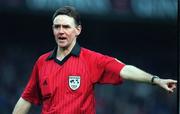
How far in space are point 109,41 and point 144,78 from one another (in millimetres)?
7214

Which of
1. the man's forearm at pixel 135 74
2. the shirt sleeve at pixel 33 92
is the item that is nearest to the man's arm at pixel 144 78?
the man's forearm at pixel 135 74

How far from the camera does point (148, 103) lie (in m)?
10.7

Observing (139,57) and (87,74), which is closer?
(87,74)

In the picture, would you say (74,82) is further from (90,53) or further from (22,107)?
(22,107)

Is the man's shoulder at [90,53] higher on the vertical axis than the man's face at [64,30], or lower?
lower

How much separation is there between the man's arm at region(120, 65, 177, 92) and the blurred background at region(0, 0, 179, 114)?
552 centimetres

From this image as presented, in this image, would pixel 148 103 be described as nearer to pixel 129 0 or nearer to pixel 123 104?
pixel 123 104

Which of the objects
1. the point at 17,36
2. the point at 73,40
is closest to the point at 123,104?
the point at 17,36

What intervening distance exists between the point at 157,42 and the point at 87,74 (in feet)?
24.4

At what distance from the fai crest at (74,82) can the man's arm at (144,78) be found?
278 mm

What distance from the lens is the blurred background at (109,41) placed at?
30.9 ft

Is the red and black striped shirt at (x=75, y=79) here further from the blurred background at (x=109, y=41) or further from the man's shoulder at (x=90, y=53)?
the blurred background at (x=109, y=41)

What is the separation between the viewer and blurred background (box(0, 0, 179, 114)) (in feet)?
30.9

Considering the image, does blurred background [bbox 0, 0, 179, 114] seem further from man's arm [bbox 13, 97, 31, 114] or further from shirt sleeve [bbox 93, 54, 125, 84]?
shirt sleeve [bbox 93, 54, 125, 84]
